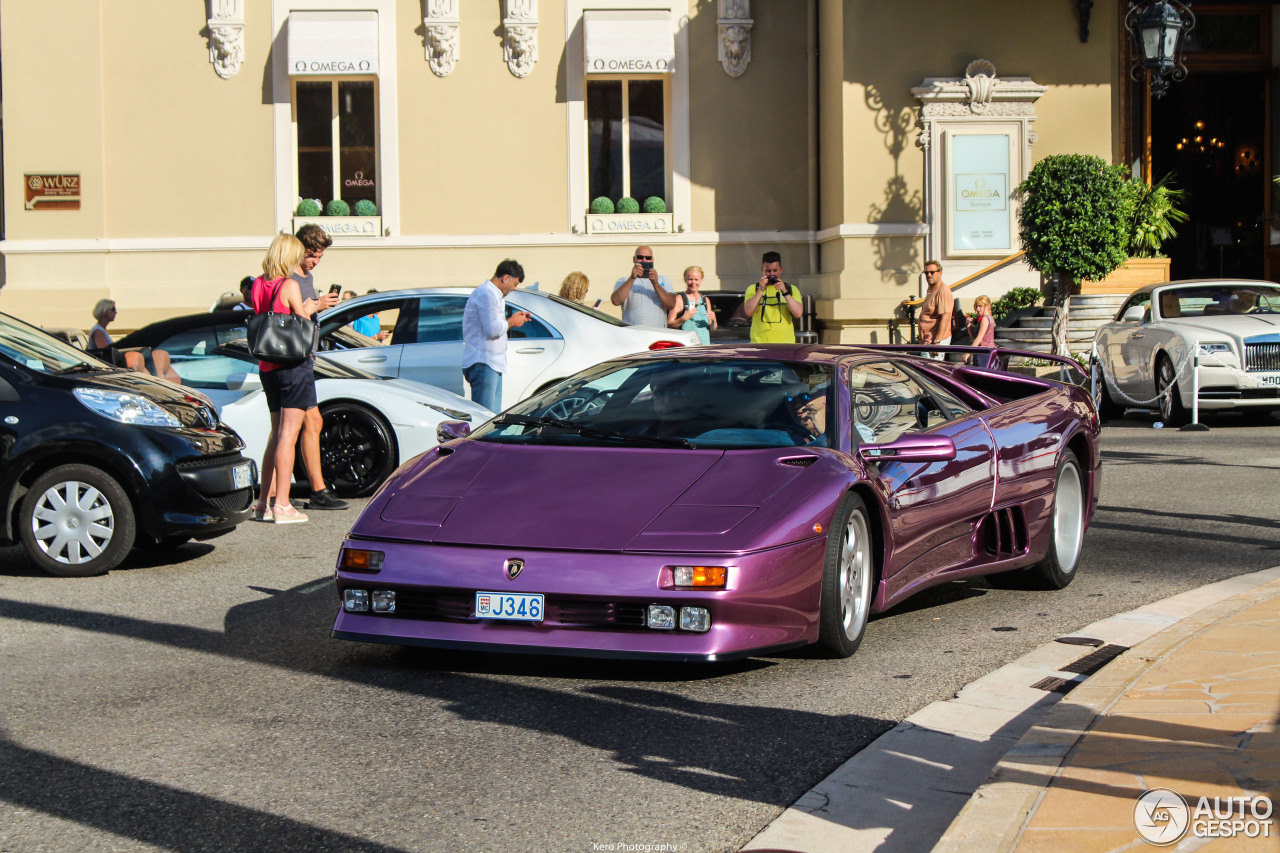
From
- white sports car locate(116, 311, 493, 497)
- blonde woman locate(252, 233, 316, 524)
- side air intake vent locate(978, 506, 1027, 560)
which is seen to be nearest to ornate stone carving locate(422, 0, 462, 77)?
white sports car locate(116, 311, 493, 497)

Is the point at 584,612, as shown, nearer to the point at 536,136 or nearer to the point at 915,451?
the point at 915,451

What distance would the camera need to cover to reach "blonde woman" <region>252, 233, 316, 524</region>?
970cm

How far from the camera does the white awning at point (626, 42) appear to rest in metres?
23.2

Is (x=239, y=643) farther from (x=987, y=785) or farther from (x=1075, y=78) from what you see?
(x=1075, y=78)

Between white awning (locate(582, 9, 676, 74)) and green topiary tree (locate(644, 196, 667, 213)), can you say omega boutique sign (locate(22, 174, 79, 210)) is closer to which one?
white awning (locate(582, 9, 676, 74))

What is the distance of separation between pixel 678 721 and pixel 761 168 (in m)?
19.8

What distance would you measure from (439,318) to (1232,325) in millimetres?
8793

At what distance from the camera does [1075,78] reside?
23.1 m

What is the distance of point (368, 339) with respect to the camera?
13.1 meters

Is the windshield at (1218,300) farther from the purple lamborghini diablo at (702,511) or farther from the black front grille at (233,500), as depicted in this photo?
the black front grille at (233,500)

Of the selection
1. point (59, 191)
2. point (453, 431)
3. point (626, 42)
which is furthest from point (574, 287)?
point (59, 191)

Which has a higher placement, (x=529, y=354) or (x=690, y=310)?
(x=690, y=310)

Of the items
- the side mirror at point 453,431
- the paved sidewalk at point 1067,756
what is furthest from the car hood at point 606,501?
the paved sidewalk at point 1067,756

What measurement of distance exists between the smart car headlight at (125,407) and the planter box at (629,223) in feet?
51.5
